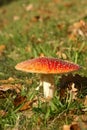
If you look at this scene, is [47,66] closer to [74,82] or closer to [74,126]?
[74,126]

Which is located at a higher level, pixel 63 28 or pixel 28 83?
pixel 63 28

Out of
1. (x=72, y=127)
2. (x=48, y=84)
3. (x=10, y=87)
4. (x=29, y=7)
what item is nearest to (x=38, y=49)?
(x=10, y=87)

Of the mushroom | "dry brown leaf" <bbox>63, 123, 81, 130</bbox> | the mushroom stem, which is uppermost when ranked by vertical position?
A: the mushroom

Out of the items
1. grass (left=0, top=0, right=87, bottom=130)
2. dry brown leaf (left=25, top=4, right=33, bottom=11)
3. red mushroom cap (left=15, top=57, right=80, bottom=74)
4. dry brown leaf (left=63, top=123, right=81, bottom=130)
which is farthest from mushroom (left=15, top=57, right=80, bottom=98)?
dry brown leaf (left=25, top=4, right=33, bottom=11)

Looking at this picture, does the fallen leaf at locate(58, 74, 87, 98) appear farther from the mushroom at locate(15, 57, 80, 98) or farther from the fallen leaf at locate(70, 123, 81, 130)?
the fallen leaf at locate(70, 123, 81, 130)

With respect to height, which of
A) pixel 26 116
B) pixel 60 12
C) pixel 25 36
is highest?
pixel 60 12

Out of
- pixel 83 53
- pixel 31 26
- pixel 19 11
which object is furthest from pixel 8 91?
pixel 19 11

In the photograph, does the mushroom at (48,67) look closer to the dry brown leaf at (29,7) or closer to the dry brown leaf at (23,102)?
the dry brown leaf at (23,102)

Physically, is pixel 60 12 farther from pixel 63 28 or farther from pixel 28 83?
pixel 28 83
